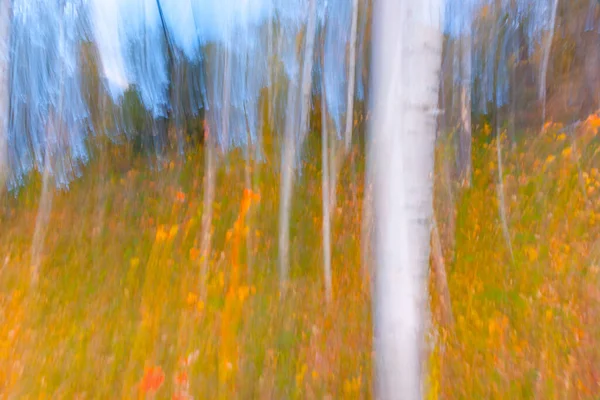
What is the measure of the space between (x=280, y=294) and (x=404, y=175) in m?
2.20

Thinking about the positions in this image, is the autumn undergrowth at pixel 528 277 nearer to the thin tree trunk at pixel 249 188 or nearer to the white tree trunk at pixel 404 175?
the white tree trunk at pixel 404 175

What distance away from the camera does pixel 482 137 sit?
22.0ft

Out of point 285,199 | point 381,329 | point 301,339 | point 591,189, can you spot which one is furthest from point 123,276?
point 591,189

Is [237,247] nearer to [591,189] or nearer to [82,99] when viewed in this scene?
[591,189]

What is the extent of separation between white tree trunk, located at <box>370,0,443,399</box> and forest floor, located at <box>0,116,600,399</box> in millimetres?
357

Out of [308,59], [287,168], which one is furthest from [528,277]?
[308,59]

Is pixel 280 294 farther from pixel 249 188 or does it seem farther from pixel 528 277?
pixel 528 277

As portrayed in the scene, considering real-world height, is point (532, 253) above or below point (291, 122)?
below

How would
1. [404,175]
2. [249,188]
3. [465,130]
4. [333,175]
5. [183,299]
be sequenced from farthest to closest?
[465,130], [333,175], [249,188], [183,299], [404,175]

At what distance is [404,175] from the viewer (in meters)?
2.20

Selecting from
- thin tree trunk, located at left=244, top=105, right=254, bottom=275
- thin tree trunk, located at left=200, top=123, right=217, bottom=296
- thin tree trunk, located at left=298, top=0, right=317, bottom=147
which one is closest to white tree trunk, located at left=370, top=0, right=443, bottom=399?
thin tree trunk, located at left=200, top=123, right=217, bottom=296

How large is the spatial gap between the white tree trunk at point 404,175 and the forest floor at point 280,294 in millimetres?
357

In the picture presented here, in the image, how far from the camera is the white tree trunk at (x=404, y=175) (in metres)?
2.20

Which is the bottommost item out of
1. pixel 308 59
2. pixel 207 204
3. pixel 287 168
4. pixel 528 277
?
pixel 528 277
